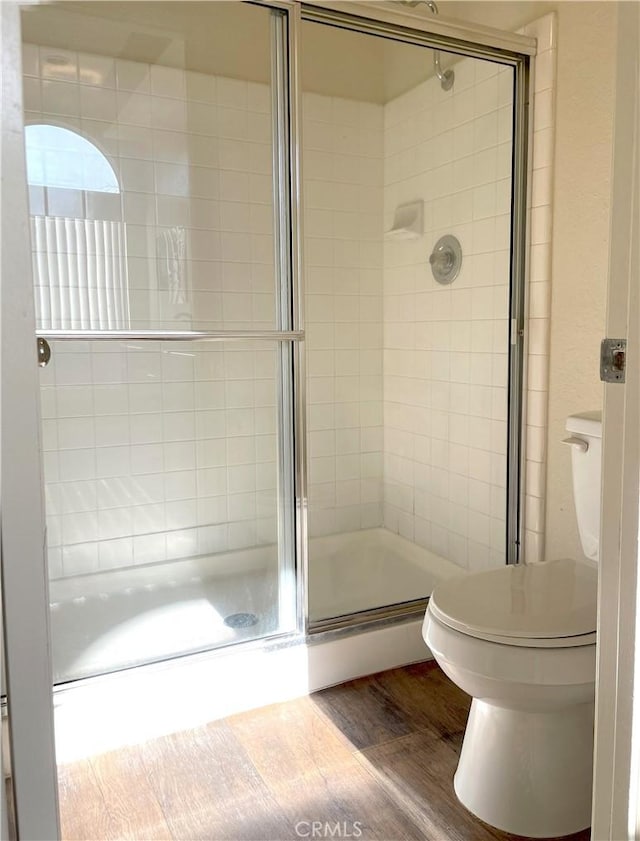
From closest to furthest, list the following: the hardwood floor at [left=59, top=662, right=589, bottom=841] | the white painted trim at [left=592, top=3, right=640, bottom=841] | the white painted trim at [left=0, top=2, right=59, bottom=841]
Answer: the white painted trim at [left=0, top=2, right=59, bottom=841] → the white painted trim at [left=592, top=3, right=640, bottom=841] → the hardwood floor at [left=59, top=662, right=589, bottom=841]

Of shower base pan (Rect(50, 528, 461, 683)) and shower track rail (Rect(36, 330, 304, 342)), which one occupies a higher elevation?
shower track rail (Rect(36, 330, 304, 342))

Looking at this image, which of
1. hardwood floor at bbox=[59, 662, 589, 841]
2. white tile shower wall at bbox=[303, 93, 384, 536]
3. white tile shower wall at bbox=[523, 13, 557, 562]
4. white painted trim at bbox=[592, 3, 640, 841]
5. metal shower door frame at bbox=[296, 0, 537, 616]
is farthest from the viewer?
white tile shower wall at bbox=[303, 93, 384, 536]

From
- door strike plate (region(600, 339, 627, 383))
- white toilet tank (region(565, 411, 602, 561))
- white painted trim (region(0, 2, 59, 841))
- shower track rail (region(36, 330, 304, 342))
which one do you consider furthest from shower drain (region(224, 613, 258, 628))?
white painted trim (region(0, 2, 59, 841))

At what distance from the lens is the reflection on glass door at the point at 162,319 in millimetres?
2100

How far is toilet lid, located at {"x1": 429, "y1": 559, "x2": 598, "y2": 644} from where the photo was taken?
1469 mm

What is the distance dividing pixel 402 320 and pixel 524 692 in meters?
1.66

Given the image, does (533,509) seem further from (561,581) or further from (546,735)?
(546,735)

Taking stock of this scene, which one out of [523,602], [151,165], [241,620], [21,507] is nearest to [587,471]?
[523,602]

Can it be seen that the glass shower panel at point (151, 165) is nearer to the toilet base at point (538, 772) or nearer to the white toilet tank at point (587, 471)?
the white toilet tank at point (587, 471)

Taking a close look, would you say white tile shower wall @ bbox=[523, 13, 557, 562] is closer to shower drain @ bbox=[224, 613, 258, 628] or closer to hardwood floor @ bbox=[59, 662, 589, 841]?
hardwood floor @ bbox=[59, 662, 589, 841]

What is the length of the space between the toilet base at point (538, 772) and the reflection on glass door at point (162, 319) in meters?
0.79

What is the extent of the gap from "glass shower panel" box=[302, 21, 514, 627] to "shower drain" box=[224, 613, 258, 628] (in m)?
0.22

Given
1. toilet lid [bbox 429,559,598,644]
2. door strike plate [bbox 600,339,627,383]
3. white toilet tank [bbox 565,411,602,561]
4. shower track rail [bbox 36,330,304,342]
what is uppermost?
shower track rail [bbox 36,330,304,342]

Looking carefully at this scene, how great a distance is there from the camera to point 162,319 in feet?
7.26
